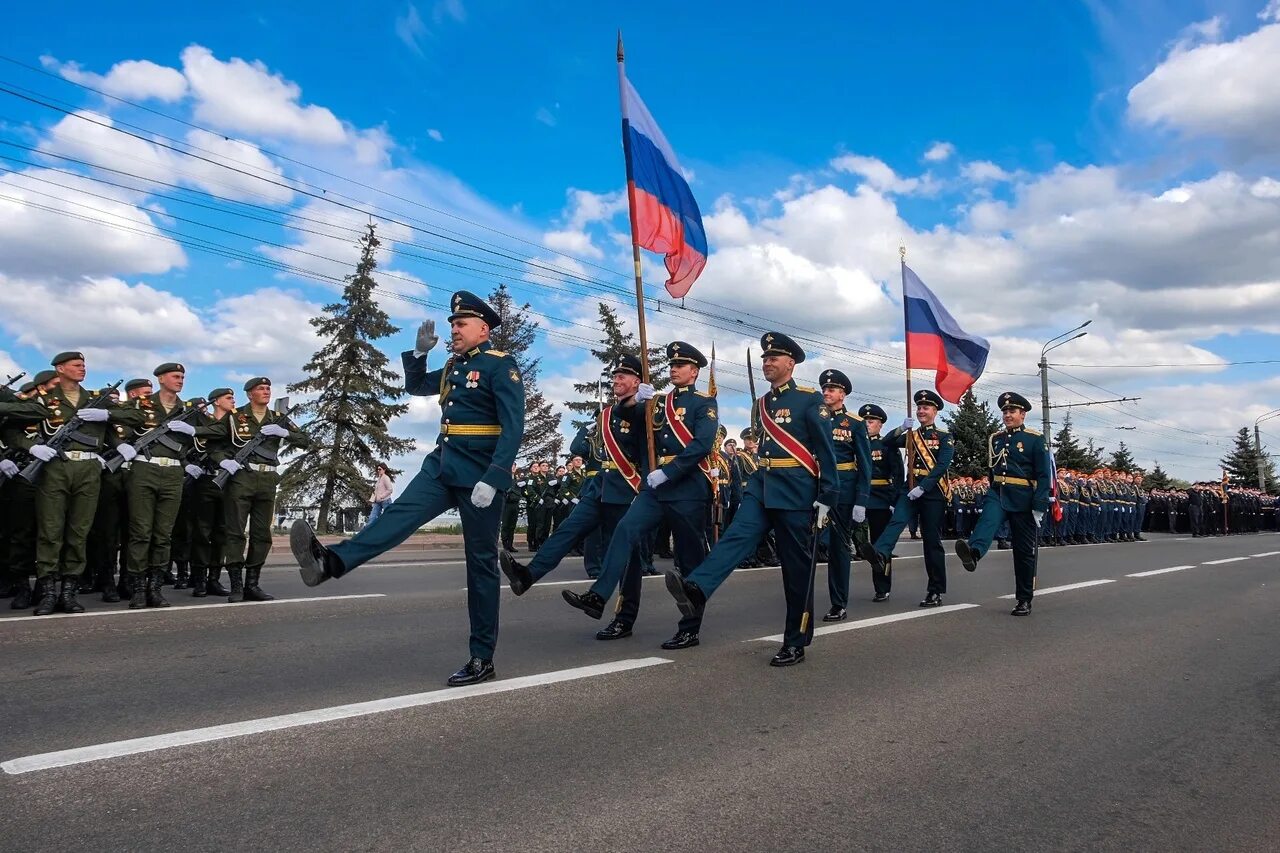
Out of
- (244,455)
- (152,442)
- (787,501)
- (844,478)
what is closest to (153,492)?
(152,442)

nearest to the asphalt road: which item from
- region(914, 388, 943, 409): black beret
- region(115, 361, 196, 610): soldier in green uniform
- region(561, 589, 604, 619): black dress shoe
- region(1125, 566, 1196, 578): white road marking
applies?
region(561, 589, 604, 619): black dress shoe

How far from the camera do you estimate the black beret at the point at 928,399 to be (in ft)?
32.3

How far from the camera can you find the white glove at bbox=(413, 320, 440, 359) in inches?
213

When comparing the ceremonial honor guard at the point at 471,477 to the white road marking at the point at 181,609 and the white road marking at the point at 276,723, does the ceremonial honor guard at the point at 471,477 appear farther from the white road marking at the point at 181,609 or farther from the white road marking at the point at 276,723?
the white road marking at the point at 181,609

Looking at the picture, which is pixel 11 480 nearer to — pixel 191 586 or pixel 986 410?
pixel 191 586

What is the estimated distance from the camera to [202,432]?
353 inches

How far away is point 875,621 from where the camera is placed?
7.90 meters

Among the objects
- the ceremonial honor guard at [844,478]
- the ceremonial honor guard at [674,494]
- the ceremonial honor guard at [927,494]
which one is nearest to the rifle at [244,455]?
the ceremonial honor guard at [674,494]

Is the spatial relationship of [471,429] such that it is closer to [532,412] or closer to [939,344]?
[939,344]

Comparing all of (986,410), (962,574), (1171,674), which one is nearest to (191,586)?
(1171,674)

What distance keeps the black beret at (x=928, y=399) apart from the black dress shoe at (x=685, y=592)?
16.1ft

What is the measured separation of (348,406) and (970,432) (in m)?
26.3

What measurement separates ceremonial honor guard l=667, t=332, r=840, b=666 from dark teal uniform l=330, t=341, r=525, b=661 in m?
1.24

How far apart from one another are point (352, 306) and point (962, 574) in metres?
26.9
